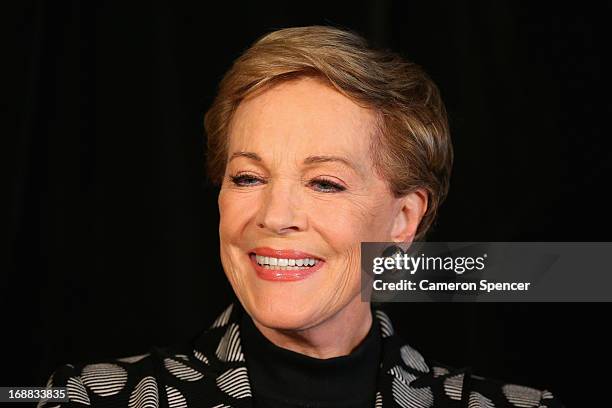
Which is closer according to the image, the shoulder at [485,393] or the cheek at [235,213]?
the cheek at [235,213]

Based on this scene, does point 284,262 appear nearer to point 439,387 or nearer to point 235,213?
point 235,213

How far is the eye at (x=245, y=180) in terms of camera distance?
2.19 meters

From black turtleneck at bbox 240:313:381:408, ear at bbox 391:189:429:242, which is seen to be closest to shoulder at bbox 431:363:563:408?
black turtleneck at bbox 240:313:381:408

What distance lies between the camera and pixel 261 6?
9.73 feet

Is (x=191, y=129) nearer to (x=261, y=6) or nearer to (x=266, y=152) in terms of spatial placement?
(x=261, y=6)

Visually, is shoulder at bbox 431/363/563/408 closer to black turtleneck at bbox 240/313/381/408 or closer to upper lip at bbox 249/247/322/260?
black turtleneck at bbox 240/313/381/408

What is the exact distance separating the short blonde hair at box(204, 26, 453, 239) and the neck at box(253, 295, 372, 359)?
0.30 meters

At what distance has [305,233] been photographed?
2.13 m

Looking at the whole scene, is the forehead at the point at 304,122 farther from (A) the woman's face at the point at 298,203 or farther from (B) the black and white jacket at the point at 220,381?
(B) the black and white jacket at the point at 220,381

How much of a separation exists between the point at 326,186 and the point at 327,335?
34 centimetres

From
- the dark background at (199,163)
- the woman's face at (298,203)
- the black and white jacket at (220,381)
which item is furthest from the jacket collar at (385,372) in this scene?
the dark background at (199,163)

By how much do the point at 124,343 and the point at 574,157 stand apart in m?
1.43

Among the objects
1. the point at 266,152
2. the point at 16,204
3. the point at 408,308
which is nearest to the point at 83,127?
the point at 16,204

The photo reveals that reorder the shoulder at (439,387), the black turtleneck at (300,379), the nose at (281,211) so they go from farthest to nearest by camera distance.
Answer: the shoulder at (439,387) < the black turtleneck at (300,379) < the nose at (281,211)
